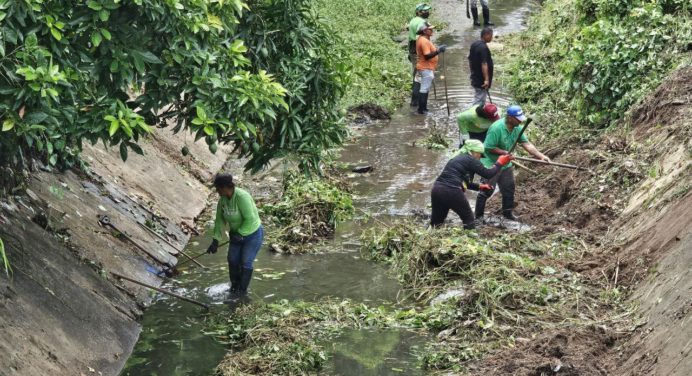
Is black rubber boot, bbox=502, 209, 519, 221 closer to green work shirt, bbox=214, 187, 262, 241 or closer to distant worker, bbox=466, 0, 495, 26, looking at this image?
green work shirt, bbox=214, 187, 262, 241

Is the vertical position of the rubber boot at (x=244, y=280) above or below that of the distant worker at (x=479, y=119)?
below

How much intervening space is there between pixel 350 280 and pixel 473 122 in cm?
385

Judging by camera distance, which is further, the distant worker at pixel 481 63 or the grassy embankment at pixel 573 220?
the distant worker at pixel 481 63

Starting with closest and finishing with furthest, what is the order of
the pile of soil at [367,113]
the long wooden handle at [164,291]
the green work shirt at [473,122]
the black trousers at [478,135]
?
the long wooden handle at [164,291] < the green work shirt at [473,122] < the black trousers at [478,135] < the pile of soil at [367,113]

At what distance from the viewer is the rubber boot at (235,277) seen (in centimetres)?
1110

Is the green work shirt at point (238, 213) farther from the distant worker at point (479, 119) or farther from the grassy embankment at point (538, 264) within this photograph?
the distant worker at point (479, 119)

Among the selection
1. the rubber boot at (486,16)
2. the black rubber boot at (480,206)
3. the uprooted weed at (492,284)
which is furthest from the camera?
the rubber boot at (486,16)

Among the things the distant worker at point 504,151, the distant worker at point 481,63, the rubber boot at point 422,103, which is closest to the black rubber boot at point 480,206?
the distant worker at point 504,151

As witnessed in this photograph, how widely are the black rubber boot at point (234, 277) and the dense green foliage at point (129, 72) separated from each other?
2.52m

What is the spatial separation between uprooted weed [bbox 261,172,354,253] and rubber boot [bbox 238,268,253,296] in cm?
145

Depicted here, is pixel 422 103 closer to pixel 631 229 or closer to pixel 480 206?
pixel 480 206

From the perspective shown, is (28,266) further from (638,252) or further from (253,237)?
(638,252)

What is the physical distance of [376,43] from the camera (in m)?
23.5

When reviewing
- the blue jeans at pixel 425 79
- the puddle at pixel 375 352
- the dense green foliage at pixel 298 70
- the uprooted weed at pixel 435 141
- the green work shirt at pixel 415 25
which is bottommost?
the uprooted weed at pixel 435 141
